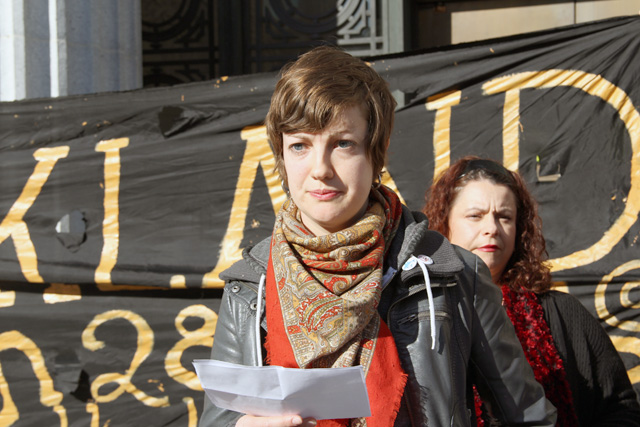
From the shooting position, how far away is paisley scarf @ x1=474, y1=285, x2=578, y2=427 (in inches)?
82.5

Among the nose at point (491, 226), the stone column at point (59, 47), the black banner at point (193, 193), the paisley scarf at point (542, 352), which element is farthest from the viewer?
the stone column at point (59, 47)

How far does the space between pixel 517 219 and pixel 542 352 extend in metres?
0.46

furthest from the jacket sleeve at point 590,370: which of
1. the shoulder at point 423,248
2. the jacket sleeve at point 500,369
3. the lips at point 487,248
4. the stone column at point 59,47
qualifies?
the stone column at point 59,47

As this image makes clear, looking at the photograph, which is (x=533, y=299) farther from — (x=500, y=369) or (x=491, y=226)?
(x=500, y=369)

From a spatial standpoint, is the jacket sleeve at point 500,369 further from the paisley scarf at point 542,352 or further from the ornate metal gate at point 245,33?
the ornate metal gate at point 245,33

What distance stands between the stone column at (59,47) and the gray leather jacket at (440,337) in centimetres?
274

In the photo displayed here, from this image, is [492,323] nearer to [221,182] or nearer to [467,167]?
[467,167]

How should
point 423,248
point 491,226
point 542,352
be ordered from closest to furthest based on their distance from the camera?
point 423,248 → point 542,352 → point 491,226

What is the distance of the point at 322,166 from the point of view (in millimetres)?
1467

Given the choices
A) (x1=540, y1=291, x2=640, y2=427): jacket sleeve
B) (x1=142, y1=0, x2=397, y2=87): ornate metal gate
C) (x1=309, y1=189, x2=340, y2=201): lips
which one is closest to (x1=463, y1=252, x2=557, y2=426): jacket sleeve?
(x1=309, y1=189, x2=340, y2=201): lips

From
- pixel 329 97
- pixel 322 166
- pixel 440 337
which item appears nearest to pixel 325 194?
pixel 322 166

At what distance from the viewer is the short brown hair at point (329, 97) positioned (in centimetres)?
147

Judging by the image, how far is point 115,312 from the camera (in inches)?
135

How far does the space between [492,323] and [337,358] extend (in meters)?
0.35
